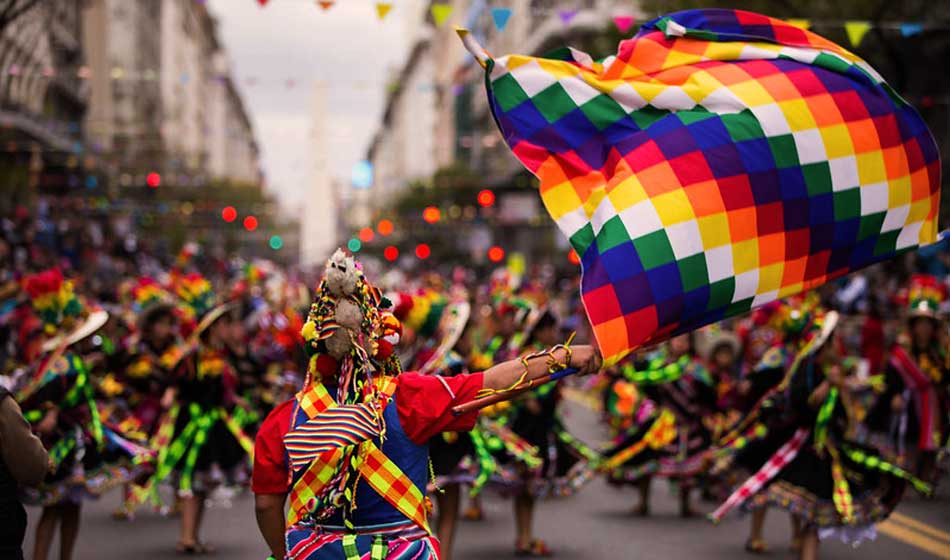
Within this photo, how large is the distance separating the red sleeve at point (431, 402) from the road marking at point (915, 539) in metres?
6.18

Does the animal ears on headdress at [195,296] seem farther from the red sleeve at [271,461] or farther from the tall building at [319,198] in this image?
the tall building at [319,198]


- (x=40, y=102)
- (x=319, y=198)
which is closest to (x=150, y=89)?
(x=40, y=102)

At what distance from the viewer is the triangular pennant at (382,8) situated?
584 inches

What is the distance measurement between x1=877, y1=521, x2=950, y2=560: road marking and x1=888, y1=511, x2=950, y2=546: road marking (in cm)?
9

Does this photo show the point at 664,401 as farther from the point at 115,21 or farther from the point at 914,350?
the point at 115,21

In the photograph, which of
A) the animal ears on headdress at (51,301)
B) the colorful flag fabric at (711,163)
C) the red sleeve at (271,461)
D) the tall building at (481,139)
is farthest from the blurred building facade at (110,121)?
the red sleeve at (271,461)

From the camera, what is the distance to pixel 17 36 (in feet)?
120

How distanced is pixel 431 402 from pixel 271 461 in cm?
57

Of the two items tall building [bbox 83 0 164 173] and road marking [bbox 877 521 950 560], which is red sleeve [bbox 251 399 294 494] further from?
tall building [bbox 83 0 164 173]

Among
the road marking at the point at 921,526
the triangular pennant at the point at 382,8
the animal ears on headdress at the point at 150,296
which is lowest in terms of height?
the road marking at the point at 921,526

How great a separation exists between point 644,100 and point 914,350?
789cm

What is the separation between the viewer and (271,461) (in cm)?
468

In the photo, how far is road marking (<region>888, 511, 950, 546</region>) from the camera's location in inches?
421

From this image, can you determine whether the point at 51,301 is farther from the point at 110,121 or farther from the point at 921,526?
the point at 110,121
